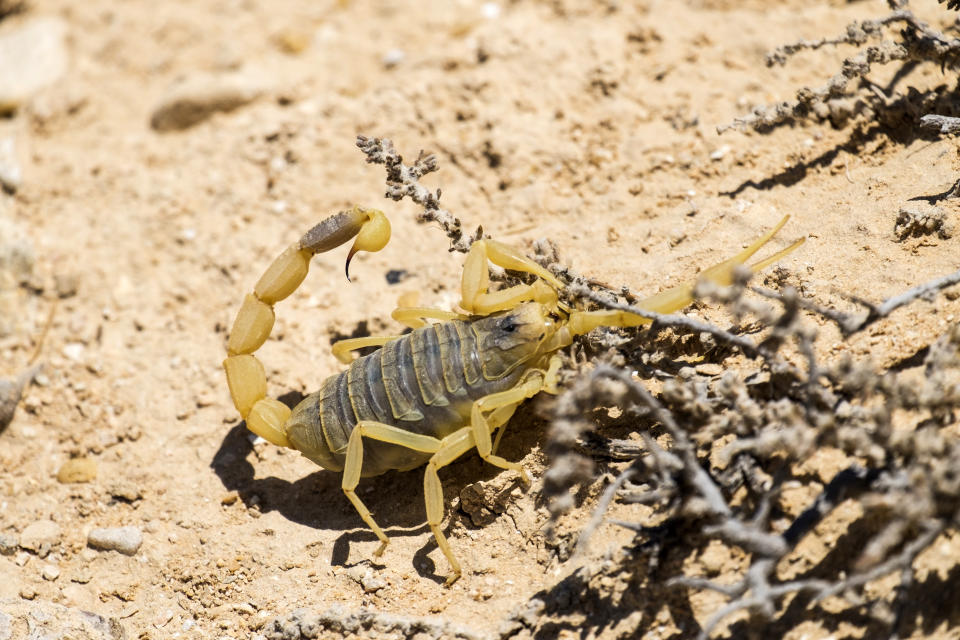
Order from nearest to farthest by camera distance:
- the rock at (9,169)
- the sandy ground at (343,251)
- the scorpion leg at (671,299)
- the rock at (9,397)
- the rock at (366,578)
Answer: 1. the scorpion leg at (671,299)
2. the rock at (366,578)
3. the sandy ground at (343,251)
4. the rock at (9,397)
5. the rock at (9,169)

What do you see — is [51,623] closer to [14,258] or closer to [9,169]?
[14,258]

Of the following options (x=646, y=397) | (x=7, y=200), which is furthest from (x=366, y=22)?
(x=646, y=397)

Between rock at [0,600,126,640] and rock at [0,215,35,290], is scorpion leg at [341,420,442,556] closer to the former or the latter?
rock at [0,600,126,640]

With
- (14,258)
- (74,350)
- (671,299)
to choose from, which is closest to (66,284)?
(14,258)

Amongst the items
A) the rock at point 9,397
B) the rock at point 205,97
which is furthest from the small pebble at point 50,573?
the rock at point 205,97

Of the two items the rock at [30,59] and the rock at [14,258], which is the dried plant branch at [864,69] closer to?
the rock at [14,258]

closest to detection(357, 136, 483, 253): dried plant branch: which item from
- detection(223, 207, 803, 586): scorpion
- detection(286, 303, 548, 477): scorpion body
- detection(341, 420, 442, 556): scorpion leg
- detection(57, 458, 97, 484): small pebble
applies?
detection(223, 207, 803, 586): scorpion

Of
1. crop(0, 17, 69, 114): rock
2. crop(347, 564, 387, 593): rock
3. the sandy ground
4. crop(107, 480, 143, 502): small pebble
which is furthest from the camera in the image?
crop(0, 17, 69, 114): rock
